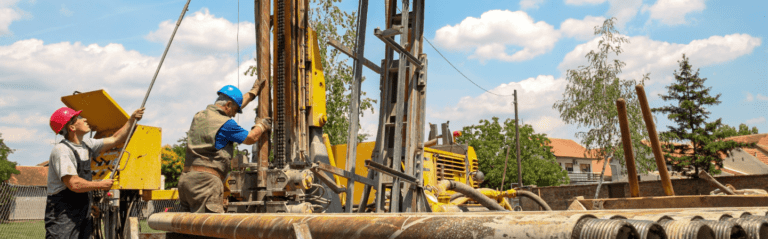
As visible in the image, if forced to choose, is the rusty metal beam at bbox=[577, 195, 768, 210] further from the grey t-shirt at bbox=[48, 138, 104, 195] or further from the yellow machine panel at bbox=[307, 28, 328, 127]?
the grey t-shirt at bbox=[48, 138, 104, 195]

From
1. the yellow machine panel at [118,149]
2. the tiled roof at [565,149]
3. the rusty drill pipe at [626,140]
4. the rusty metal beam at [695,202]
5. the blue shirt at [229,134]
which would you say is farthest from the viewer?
the tiled roof at [565,149]

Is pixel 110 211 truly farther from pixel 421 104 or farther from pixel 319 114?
pixel 421 104

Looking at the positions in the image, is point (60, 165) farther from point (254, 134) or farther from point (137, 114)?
point (254, 134)

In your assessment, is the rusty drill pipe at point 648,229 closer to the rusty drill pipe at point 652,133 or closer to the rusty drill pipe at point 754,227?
the rusty drill pipe at point 754,227

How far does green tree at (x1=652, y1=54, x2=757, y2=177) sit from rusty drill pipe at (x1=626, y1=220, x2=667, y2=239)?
105 ft

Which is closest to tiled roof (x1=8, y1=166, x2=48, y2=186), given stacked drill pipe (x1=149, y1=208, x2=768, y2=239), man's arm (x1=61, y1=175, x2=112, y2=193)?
man's arm (x1=61, y1=175, x2=112, y2=193)

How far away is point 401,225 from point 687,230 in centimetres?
91

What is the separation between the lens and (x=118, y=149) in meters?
6.00

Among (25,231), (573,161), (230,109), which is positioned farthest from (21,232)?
(573,161)

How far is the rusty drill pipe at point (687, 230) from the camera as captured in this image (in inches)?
61.7

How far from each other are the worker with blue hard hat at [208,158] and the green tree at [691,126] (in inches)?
1187

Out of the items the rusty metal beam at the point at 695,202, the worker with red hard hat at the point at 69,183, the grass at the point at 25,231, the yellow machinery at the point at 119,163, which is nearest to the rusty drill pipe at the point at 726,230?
the rusty metal beam at the point at 695,202

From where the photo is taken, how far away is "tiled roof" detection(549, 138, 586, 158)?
7094cm

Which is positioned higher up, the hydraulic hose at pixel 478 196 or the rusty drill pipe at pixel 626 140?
the rusty drill pipe at pixel 626 140
